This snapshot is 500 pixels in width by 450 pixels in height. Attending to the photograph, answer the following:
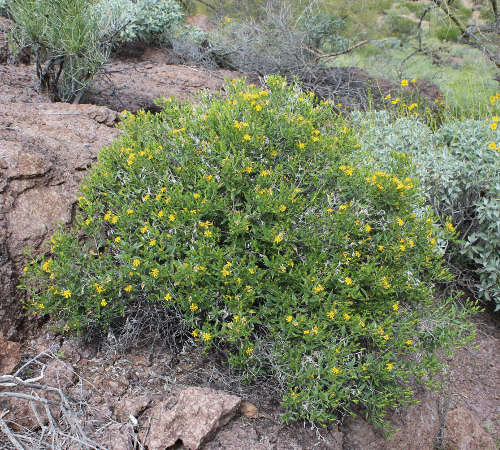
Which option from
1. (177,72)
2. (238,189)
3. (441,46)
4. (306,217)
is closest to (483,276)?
(306,217)

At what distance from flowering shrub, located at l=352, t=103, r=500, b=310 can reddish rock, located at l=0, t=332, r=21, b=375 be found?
8.57 ft

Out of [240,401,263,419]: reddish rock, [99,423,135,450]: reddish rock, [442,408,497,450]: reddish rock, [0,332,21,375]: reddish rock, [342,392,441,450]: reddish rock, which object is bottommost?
[442,408,497,450]: reddish rock

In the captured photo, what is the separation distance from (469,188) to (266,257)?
240cm

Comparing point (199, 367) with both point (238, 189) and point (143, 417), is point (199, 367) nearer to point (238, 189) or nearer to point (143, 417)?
point (143, 417)

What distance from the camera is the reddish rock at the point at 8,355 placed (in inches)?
87.8

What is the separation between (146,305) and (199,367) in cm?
45

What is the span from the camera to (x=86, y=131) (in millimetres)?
3529

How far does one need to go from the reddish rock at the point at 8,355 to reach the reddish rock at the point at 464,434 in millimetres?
2429

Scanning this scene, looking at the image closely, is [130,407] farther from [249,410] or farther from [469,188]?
[469,188]

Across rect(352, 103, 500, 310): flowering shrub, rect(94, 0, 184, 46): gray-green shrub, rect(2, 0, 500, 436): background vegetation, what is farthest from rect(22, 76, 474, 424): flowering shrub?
rect(94, 0, 184, 46): gray-green shrub

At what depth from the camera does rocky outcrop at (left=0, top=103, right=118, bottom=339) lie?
2.54m

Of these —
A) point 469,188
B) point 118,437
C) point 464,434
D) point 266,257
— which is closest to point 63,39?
point 266,257

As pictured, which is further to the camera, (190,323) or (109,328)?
(109,328)

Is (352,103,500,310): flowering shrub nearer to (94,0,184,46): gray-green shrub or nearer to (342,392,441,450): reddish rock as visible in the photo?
(342,392,441,450): reddish rock
